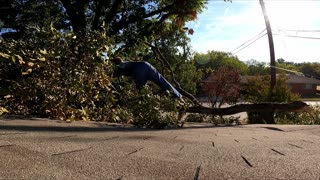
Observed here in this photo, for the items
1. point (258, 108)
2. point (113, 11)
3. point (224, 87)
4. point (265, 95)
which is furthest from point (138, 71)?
point (224, 87)

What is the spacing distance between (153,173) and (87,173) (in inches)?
14.7

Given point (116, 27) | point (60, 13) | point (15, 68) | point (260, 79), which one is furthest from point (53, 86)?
point (260, 79)

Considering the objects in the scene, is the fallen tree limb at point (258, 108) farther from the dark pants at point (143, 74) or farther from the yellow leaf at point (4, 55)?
the yellow leaf at point (4, 55)

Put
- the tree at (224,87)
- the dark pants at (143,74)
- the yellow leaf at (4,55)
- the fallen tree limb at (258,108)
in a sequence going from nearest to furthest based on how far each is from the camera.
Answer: the yellow leaf at (4,55) < the dark pants at (143,74) < the fallen tree limb at (258,108) < the tree at (224,87)

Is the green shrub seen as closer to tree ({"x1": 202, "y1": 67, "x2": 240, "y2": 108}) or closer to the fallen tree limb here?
tree ({"x1": 202, "y1": 67, "x2": 240, "y2": 108})

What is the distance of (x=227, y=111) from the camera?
8.05 meters

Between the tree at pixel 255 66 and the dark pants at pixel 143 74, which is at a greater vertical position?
the tree at pixel 255 66

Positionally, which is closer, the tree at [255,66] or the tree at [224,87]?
the tree at [224,87]

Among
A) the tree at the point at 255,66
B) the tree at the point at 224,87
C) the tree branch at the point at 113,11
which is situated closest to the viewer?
the tree branch at the point at 113,11

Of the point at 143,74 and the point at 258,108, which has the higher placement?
the point at 143,74

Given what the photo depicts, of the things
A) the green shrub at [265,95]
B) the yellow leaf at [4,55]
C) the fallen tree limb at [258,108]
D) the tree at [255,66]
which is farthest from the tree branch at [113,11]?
the tree at [255,66]

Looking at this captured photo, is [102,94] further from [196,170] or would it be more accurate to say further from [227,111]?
[196,170]

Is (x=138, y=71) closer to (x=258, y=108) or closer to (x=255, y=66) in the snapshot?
(x=258, y=108)

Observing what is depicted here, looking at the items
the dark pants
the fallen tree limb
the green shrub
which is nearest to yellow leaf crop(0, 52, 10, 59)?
the dark pants
